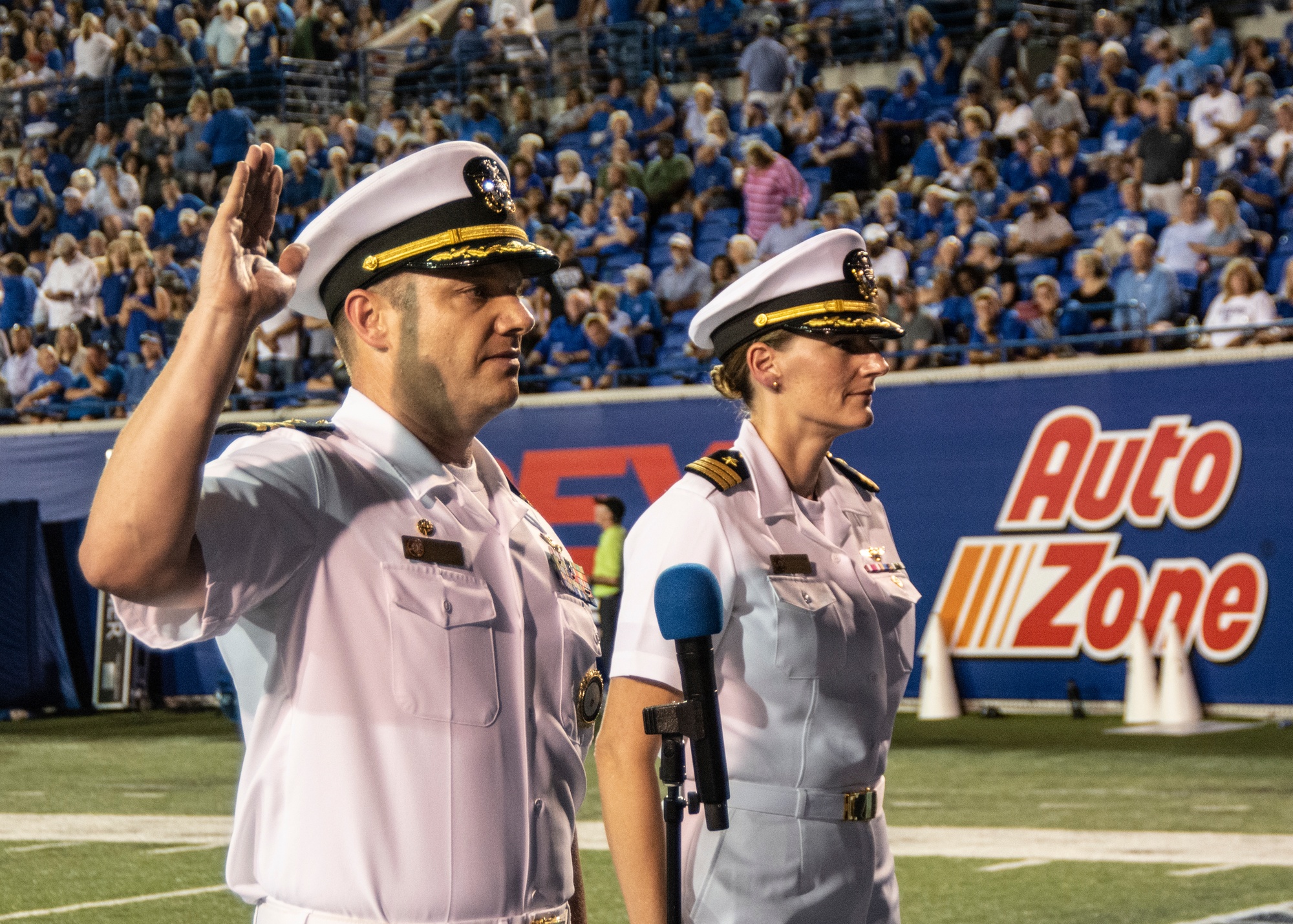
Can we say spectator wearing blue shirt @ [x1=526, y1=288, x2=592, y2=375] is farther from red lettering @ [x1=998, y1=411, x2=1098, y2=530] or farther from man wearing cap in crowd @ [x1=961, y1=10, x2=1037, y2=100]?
red lettering @ [x1=998, y1=411, x2=1098, y2=530]

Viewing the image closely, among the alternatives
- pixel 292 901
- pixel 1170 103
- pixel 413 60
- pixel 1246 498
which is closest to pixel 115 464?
pixel 292 901

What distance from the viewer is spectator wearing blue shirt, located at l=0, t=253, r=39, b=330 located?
20.4m

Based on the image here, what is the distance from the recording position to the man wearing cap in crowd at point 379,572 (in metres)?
2.27

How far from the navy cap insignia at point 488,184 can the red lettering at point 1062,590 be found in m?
11.5

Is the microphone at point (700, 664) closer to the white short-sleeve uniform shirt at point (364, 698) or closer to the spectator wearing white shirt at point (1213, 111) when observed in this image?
the white short-sleeve uniform shirt at point (364, 698)

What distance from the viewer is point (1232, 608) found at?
1326 centimetres

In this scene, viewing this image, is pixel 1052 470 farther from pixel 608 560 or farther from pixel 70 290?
pixel 70 290

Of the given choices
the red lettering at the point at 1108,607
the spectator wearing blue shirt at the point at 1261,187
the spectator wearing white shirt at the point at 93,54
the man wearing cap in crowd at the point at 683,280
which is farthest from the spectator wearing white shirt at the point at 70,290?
the spectator wearing blue shirt at the point at 1261,187

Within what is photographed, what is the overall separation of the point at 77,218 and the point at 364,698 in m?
20.6

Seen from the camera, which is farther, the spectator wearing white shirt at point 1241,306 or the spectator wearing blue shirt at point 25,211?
the spectator wearing blue shirt at point 25,211

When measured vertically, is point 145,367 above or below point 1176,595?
above

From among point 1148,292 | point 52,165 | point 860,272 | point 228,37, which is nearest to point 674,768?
point 860,272

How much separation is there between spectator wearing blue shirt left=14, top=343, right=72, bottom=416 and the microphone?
56.6ft

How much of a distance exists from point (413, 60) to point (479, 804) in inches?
875
